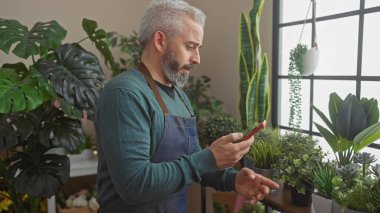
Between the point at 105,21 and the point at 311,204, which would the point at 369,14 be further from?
the point at 105,21

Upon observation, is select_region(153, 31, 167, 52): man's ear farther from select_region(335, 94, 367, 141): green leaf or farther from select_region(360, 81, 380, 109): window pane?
select_region(360, 81, 380, 109): window pane

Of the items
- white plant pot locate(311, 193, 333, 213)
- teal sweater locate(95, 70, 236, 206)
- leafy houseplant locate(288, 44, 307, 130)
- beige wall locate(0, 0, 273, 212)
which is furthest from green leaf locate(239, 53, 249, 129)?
teal sweater locate(95, 70, 236, 206)

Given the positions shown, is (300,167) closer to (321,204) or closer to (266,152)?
(321,204)

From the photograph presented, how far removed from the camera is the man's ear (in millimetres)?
1168

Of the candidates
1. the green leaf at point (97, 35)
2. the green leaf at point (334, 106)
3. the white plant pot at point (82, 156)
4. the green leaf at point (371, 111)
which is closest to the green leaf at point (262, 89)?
the green leaf at point (334, 106)

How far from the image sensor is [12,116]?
1789 millimetres

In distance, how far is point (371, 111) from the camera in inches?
53.6

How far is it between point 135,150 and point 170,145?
0.72 ft

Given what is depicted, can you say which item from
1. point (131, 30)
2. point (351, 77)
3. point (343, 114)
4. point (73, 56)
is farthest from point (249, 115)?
point (131, 30)

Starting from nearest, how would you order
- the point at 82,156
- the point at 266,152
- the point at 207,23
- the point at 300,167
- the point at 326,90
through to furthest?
the point at 300,167, the point at 266,152, the point at 326,90, the point at 82,156, the point at 207,23

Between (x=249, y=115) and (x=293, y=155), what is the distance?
2.32ft

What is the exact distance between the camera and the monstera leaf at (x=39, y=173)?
182 cm

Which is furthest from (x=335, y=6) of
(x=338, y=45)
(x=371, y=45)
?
(x=371, y=45)

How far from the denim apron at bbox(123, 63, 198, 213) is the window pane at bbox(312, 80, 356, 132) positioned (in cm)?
108
